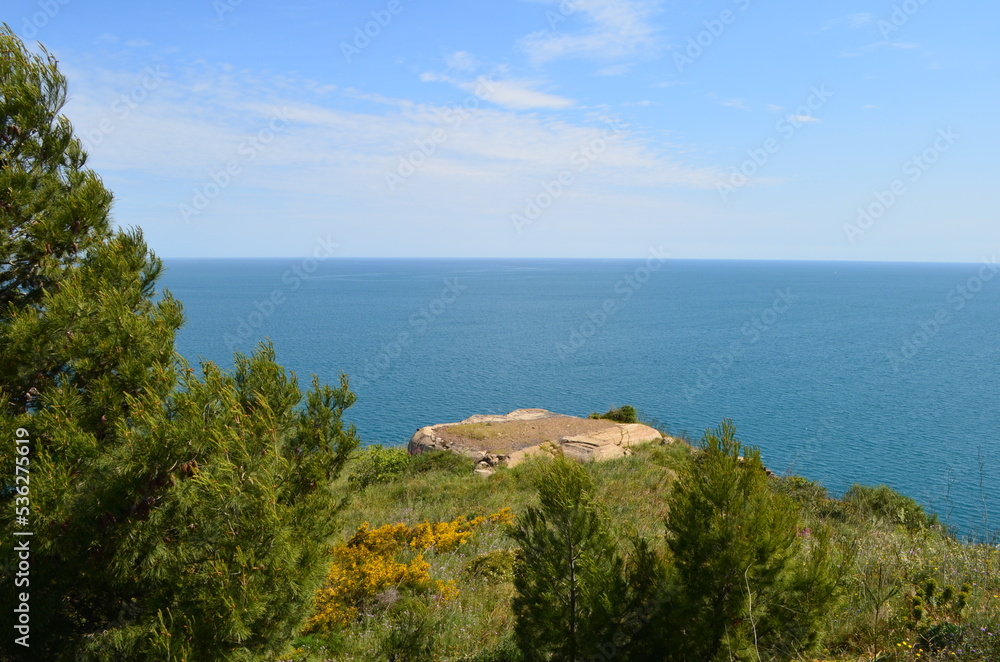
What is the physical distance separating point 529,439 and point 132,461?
70.0 feet

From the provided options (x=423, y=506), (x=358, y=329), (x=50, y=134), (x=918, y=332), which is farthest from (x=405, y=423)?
(x=918, y=332)

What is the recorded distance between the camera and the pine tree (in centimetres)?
464

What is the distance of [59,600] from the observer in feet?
16.3

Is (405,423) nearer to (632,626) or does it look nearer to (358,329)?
(632,626)

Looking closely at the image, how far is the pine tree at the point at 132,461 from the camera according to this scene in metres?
4.64

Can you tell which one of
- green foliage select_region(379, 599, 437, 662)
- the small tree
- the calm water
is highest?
the small tree

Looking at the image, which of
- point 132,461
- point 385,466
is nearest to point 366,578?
point 132,461

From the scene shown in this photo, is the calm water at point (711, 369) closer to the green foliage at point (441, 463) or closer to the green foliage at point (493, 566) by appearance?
the green foliage at point (493, 566)

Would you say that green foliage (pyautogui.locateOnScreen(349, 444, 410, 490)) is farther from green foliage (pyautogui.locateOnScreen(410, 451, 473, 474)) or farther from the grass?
the grass

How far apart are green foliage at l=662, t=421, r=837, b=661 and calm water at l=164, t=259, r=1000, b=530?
14.5 ft

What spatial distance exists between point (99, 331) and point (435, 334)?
7991 centimetres

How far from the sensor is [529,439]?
25.4m

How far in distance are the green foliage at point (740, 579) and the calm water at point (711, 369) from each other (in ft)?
14.5

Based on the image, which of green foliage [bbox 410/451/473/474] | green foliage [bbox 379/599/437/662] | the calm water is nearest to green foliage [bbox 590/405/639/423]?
green foliage [bbox 410/451/473/474]
